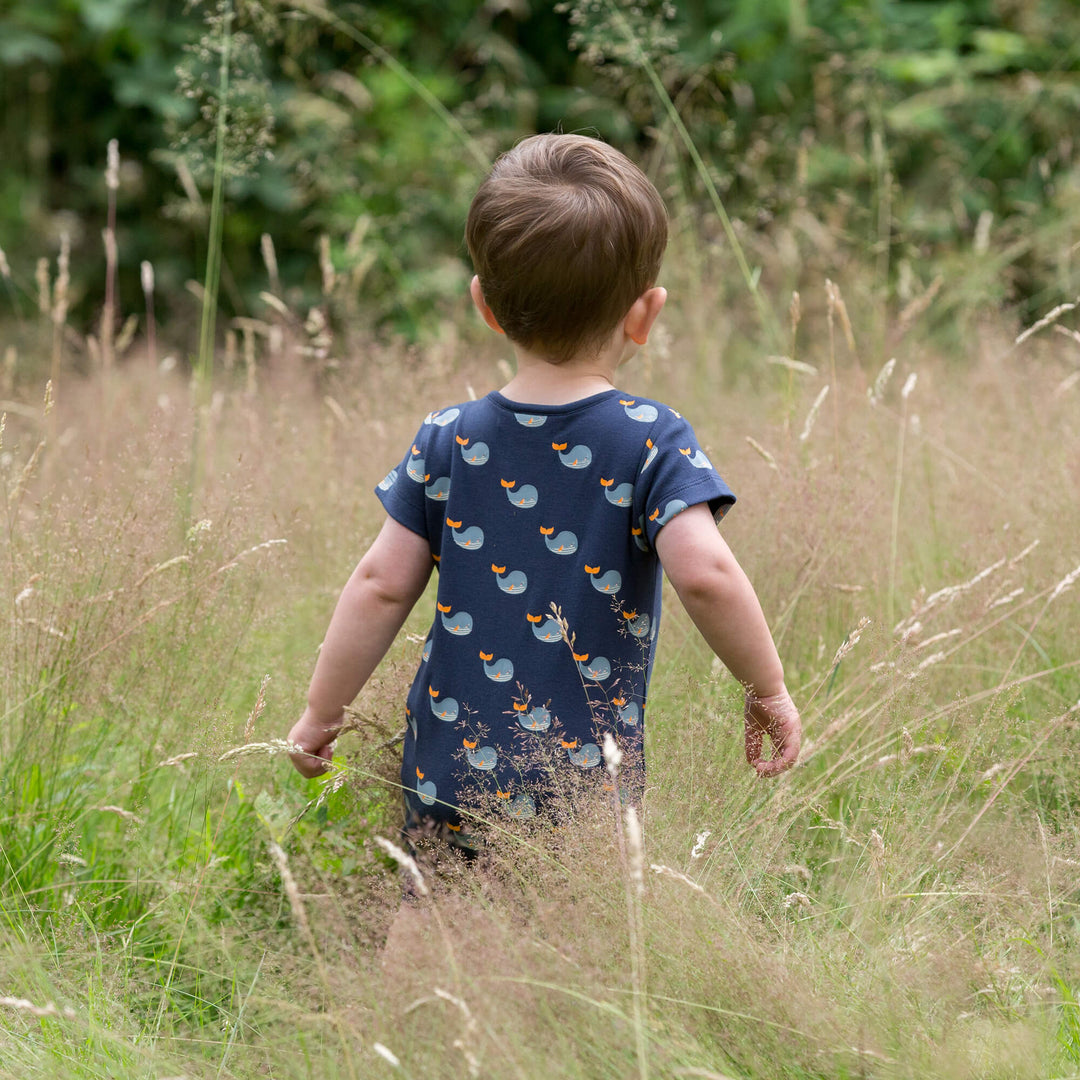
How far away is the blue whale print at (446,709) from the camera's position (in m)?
1.54

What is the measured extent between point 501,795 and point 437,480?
1.44 feet

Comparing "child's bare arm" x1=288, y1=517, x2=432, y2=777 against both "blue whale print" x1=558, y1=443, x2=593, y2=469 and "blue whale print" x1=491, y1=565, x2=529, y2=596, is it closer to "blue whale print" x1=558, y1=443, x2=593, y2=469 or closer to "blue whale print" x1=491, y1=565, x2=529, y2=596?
"blue whale print" x1=491, y1=565, x2=529, y2=596

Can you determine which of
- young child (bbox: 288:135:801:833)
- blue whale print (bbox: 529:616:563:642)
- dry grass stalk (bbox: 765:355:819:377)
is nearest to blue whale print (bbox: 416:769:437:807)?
young child (bbox: 288:135:801:833)

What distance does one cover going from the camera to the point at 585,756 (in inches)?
58.4

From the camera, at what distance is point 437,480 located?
1562 millimetres

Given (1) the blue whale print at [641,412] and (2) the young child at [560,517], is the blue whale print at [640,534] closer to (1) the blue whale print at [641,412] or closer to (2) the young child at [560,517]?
(2) the young child at [560,517]

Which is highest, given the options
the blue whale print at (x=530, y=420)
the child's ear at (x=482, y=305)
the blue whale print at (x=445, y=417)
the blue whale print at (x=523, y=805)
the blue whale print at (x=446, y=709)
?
the child's ear at (x=482, y=305)

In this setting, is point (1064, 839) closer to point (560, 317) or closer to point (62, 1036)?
point (560, 317)

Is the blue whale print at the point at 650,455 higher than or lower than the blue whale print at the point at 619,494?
higher

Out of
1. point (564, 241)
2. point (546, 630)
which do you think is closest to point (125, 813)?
point (546, 630)

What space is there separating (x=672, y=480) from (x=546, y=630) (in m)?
0.26

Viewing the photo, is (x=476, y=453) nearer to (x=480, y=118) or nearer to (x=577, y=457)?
(x=577, y=457)

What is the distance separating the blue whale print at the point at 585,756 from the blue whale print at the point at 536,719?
48 mm

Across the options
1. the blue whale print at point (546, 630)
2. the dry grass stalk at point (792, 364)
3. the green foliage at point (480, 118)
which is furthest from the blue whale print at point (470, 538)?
the green foliage at point (480, 118)
